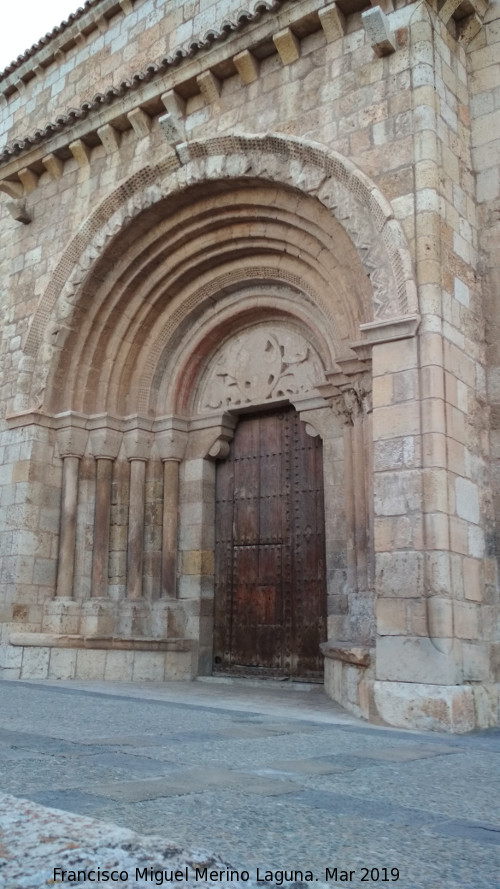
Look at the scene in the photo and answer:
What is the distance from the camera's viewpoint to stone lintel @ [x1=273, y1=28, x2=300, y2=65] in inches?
265

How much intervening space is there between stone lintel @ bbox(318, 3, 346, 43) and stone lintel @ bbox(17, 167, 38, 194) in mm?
3965

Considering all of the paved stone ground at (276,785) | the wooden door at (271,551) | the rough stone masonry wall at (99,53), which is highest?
the rough stone masonry wall at (99,53)

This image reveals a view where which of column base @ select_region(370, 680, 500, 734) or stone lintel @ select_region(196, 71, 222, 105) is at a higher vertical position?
stone lintel @ select_region(196, 71, 222, 105)

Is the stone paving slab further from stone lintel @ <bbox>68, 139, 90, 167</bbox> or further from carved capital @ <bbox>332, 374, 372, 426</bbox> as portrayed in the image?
stone lintel @ <bbox>68, 139, 90, 167</bbox>

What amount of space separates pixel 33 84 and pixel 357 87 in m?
5.52

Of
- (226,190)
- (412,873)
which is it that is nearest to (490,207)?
(226,190)

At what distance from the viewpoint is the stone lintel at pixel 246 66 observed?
7008mm

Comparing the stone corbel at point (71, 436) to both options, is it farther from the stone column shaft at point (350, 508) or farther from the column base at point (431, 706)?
the column base at point (431, 706)

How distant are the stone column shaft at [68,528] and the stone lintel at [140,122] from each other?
3445 millimetres

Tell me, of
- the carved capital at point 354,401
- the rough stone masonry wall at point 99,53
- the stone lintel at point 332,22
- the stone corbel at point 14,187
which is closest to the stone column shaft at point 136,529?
the carved capital at point 354,401

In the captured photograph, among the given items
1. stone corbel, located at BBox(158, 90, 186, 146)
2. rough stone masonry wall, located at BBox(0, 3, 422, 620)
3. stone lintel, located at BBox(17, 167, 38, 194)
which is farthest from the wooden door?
stone lintel, located at BBox(17, 167, 38, 194)

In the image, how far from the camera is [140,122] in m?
7.86

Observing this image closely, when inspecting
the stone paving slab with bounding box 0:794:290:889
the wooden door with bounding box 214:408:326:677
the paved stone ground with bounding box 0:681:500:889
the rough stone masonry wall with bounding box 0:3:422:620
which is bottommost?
the paved stone ground with bounding box 0:681:500:889

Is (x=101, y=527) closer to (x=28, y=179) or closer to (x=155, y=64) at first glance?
(x=28, y=179)
